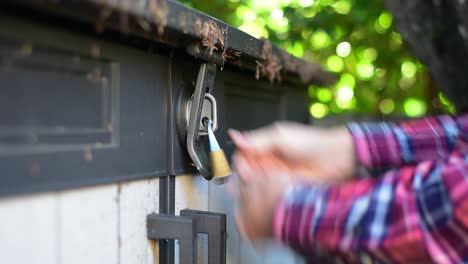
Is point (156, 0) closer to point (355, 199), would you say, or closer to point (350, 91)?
point (355, 199)

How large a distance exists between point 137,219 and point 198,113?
0.26 metres

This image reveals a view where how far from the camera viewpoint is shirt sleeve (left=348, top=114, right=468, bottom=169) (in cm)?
92

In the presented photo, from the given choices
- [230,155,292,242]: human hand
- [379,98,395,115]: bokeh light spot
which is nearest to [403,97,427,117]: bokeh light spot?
[379,98,395,115]: bokeh light spot

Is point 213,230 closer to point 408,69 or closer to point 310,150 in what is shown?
point 310,150

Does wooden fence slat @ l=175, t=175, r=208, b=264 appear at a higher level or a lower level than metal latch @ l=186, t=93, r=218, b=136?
lower

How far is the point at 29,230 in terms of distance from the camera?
70cm

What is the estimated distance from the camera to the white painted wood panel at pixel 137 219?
0.93 metres

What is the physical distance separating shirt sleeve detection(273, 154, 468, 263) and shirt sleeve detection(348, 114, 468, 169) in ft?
0.75

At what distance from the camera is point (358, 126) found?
98 cm

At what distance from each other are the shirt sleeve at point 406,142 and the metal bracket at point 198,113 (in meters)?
0.33

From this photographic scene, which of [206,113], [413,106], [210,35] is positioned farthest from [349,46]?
[210,35]

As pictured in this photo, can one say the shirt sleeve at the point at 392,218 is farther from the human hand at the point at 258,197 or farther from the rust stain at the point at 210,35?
the rust stain at the point at 210,35

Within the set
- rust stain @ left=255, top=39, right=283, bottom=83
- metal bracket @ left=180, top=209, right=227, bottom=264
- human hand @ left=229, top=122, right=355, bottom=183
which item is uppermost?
rust stain @ left=255, top=39, right=283, bottom=83

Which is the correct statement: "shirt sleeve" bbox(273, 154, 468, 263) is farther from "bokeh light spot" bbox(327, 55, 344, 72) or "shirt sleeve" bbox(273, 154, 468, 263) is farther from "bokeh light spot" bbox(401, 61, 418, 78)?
"bokeh light spot" bbox(327, 55, 344, 72)
